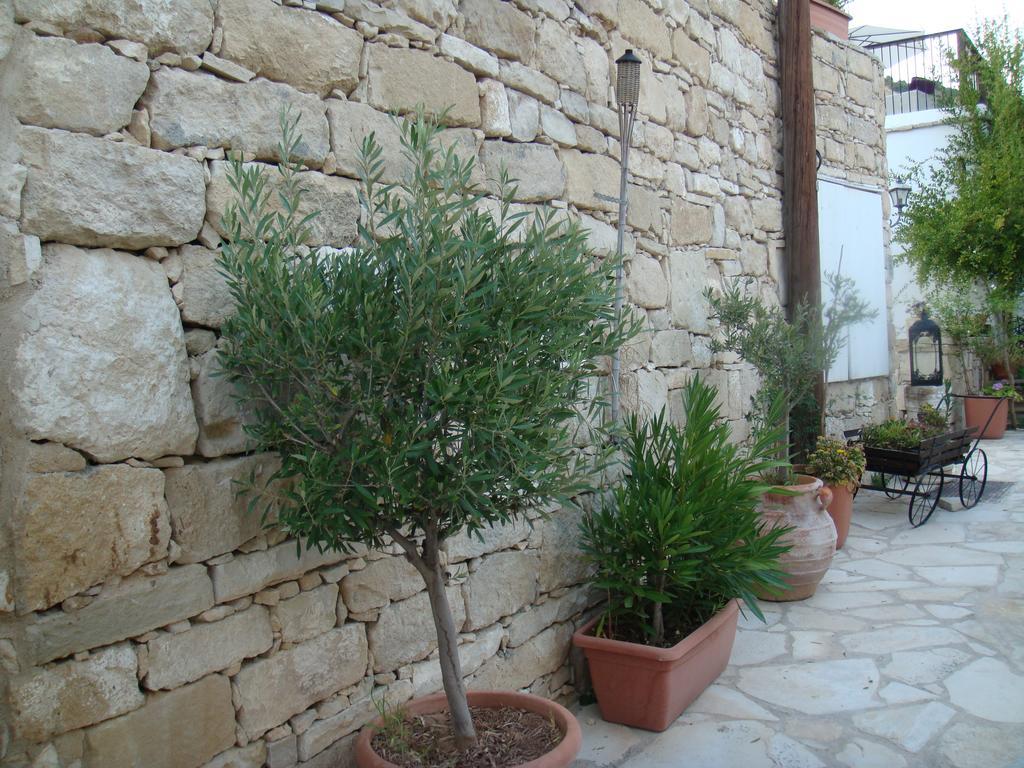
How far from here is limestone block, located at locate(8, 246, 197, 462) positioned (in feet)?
5.80

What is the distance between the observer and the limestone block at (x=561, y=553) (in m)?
3.29

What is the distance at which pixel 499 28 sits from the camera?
317 centimetres

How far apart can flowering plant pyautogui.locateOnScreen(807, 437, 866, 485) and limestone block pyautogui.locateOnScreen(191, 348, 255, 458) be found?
155 inches

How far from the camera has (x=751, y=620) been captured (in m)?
4.28

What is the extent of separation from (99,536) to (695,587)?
7.57 ft

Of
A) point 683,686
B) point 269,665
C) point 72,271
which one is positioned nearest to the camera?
point 72,271

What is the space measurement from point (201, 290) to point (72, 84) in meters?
0.52

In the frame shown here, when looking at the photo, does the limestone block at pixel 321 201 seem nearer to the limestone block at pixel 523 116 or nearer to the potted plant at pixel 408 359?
the potted plant at pixel 408 359

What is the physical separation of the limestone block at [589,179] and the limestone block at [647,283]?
0.34 meters

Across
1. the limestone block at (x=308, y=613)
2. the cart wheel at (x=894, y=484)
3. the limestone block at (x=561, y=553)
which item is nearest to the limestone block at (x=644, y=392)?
the limestone block at (x=561, y=553)

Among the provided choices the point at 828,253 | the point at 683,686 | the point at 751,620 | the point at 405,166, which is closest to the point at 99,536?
the point at 405,166

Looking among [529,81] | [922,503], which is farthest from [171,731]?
[922,503]

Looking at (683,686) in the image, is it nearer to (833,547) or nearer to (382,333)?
(833,547)

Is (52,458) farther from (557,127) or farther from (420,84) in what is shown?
(557,127)
